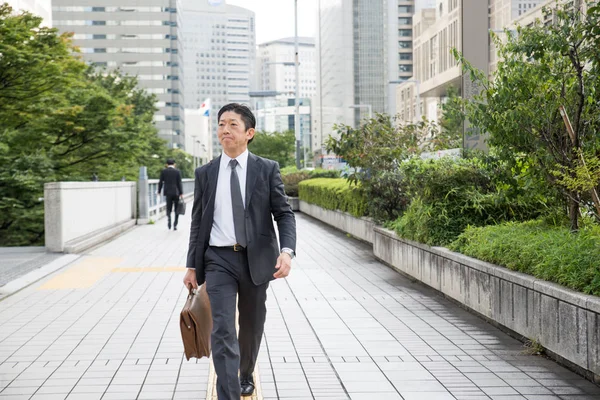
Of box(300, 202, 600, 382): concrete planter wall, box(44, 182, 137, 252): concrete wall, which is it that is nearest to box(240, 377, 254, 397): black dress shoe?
box(300, 202, 600, 382): concrete planter wall

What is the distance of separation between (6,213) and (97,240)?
7.98 metres

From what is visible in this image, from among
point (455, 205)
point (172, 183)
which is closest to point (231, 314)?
point (455, 205)

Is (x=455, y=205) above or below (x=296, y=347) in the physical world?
above

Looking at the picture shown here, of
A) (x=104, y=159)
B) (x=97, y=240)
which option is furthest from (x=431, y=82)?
(x=97, y=240)

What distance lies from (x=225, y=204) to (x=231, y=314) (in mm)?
642

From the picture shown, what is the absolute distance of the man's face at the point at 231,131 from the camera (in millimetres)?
4566

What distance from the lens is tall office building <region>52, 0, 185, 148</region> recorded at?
13650cm

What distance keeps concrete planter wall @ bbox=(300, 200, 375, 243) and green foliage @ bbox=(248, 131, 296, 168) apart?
1647 inches

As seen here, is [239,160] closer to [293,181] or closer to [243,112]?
[243,112]

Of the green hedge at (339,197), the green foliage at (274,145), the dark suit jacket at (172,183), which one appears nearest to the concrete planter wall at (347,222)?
the green hedge at (339,197)

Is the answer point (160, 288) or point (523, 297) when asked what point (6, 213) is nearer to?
Answer: point (160, 288)

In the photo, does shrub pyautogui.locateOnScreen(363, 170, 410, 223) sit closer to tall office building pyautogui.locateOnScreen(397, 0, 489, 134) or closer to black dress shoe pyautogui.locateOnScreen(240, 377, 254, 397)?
black dress shoe pyautogui.locateOnScreen(240, 377, 254, 397)

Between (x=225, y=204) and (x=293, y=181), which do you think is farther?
(x=293, y=181)

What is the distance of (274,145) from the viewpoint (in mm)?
70500
